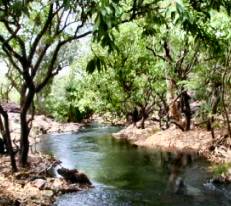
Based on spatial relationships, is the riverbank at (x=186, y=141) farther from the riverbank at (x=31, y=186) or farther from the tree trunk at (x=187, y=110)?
the riverbank at (x=31, y=186)

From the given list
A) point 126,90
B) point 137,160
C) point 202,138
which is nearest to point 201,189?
point 137,160

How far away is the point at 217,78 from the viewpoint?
25656mm

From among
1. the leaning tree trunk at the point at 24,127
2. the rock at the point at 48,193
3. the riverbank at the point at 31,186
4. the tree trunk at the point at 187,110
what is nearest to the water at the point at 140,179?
the rock at the point at 48,193

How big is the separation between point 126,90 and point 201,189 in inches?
1049

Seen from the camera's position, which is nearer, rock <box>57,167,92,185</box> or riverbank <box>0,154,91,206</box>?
riverbank <box>0,154,91,206</box>

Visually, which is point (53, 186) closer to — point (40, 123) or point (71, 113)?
point (40, 123)

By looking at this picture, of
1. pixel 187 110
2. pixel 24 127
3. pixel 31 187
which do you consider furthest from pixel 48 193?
pixel 187 110

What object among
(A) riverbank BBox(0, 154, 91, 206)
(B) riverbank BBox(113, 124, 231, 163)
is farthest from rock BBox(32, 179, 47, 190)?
(B) riverbank BBox(113, 124, 231, 163)

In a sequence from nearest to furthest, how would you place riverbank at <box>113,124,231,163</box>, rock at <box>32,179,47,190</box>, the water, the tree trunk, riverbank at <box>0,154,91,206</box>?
riverbank at <box>0,154,91,206</box> < the water < rock at <box>32,179,47,190</box> < riverbank at <box>113,124,231,163</box> < the tree trunk

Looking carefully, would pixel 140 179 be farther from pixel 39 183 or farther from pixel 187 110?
pixel 187 110

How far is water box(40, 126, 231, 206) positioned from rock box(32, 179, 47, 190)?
3.23 ft

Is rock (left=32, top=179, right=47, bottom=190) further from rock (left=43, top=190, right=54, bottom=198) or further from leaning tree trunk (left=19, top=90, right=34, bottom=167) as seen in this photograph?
leaning tree trunk (left=19, top=90, right=34, bottom=167)

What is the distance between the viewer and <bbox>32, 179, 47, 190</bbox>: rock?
16.4m

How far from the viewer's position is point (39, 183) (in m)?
16.7
